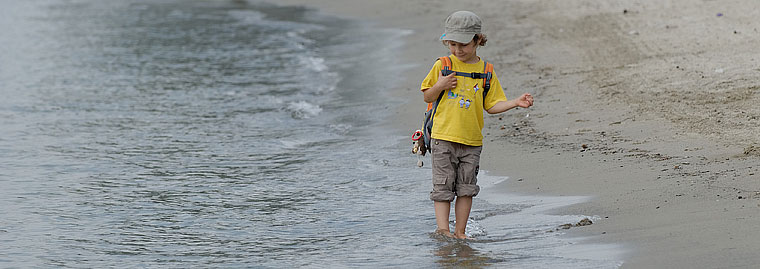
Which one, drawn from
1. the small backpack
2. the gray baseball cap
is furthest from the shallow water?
the gray baseball cap

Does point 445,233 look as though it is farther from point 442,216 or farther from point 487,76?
point 487,76

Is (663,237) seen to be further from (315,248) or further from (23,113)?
(23,113)

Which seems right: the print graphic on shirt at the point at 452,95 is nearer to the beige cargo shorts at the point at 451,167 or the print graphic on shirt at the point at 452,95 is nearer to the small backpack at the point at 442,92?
the small backpack at the point at 442,92

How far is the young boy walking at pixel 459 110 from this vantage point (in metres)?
5.48

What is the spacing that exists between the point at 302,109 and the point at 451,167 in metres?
6.00

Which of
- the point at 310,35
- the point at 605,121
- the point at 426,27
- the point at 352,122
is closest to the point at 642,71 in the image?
the point at 605,121

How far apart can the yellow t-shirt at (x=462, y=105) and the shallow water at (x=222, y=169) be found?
632mm

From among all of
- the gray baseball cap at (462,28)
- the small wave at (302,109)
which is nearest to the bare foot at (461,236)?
the gray baseball cap at (462,28)

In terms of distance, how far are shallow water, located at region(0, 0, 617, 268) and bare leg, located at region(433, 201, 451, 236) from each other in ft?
0.28

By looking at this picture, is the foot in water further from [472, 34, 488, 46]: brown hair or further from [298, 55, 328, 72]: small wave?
[298, 55, 328, 72]: small wave

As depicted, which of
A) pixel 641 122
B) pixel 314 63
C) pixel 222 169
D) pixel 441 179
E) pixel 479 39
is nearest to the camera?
pixel 479 39

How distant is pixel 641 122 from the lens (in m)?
8.12

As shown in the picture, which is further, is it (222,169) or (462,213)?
(222,169)

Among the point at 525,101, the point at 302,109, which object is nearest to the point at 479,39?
the point at 525,101
